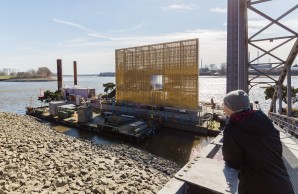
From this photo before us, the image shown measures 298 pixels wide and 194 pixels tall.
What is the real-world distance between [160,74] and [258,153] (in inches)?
1205

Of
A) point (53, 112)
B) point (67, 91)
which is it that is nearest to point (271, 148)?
point (53, 112)

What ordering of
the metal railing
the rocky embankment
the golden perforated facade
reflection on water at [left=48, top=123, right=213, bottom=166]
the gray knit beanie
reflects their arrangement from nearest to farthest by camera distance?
the gray knit beanie < the metal railing < the rocky embankment < reflection on water at [left=48, top=123, right=213, bottom=166] < the golden perforated facade

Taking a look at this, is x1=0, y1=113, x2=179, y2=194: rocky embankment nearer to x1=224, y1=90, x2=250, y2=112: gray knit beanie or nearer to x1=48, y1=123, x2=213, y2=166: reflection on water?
x1=48, y1=123, x2=213, y2=166: reflection on water

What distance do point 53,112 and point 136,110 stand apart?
44.9ft

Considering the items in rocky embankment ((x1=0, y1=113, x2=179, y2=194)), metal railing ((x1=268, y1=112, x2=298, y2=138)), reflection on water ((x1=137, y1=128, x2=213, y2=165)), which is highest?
metal railing ((x1=268, y1=112, x2=298, y2=138))

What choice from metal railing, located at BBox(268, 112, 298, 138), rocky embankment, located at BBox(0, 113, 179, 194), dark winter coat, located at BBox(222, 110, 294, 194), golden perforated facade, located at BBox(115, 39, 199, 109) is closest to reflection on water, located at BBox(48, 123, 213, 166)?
rocky embankment, located at BBox(0, 113, 179, 194)

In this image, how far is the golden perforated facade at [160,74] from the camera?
96.7 feet

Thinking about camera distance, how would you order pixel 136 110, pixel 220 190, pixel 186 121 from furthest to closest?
pixel 136 110 < pixel 186 121 < pixel 220 190

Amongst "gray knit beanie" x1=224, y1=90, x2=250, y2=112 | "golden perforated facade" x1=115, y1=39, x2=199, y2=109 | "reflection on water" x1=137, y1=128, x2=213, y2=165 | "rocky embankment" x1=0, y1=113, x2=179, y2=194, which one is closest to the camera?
"gray knit beanie" x1=224, y1=90, x2=250, y2=112

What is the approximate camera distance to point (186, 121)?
27984 millimetres

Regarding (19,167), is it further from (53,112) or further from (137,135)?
(53,112)

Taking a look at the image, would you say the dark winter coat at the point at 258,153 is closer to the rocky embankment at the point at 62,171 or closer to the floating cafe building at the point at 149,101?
the rocky embankment at the point at 62,171

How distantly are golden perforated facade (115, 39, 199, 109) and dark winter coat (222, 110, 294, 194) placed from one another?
27158 mm

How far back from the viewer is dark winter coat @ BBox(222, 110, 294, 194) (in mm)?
2293
